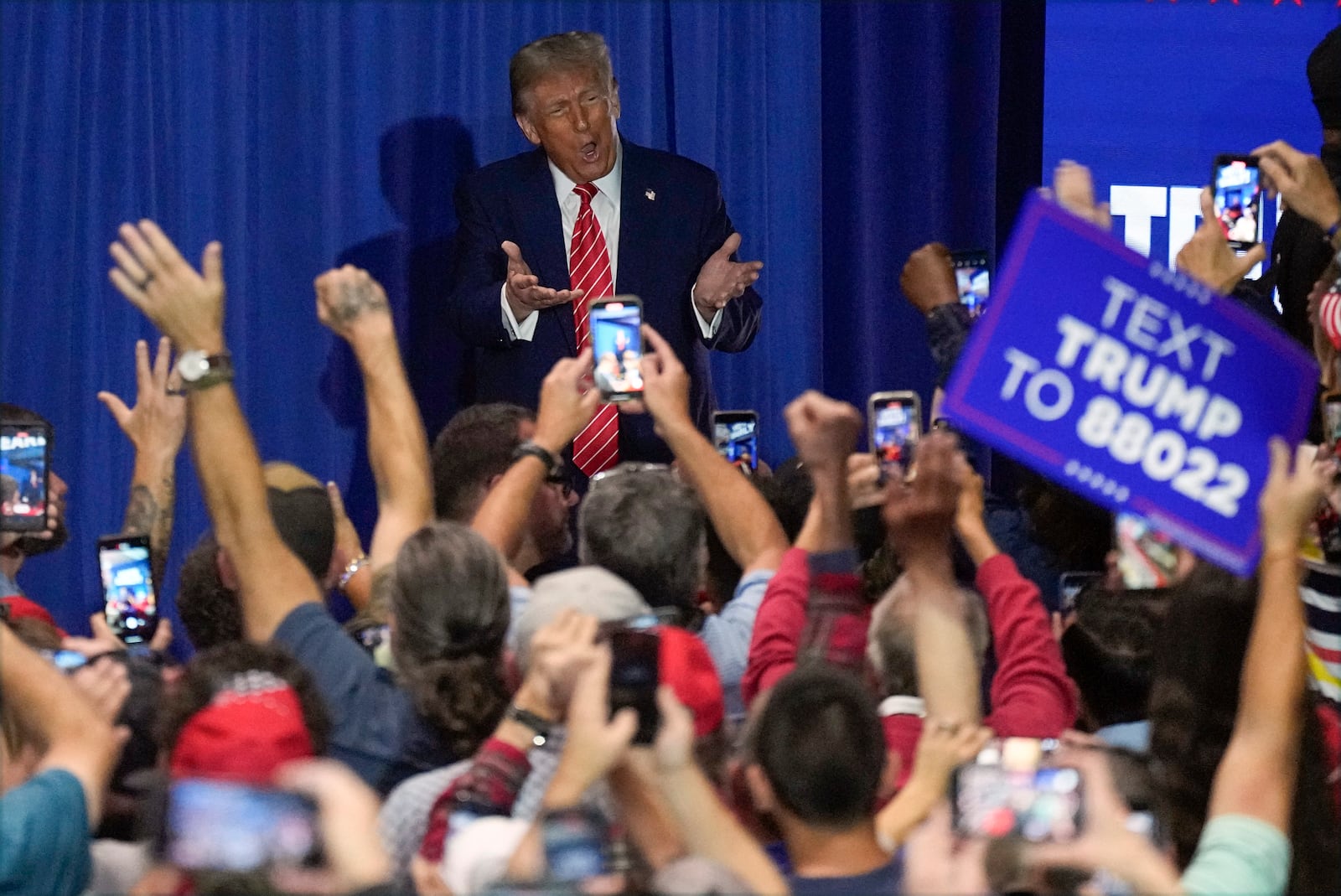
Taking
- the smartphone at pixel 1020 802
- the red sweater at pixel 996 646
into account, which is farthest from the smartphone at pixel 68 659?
the smartphone at pixel 1020 802

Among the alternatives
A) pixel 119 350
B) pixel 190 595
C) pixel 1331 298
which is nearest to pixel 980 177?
pixel 1331 298

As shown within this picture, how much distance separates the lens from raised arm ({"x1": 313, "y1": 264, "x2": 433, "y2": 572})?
2.62 m

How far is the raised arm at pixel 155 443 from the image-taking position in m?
3.54

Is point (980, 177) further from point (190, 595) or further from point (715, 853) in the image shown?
point (715, 853)

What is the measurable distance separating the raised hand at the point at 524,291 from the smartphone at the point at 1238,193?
1.41 meters

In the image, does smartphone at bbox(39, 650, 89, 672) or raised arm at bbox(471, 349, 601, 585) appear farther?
raised arm at bbox(471, 349, 601, 585)

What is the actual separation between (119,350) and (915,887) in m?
3.55

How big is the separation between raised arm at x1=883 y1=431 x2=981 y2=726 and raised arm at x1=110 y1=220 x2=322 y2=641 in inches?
30.9

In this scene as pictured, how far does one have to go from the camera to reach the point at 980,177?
5453 mm

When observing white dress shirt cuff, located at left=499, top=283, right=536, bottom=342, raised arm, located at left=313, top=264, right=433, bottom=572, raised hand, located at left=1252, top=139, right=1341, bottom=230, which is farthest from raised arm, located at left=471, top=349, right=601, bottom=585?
raised hand, located at left=1252, top=139, right=1341, bottom=230

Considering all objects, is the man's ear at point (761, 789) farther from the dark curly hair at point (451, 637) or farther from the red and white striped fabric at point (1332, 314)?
the red and white striped fabric at point (1332, 314)

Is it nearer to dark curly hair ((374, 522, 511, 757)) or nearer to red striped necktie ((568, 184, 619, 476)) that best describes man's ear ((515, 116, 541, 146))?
red striped necktie ((568, 184, 619, 476))

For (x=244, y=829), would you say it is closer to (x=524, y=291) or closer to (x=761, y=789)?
(x=761, y=789)

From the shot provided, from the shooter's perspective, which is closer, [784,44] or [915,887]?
[915,887]
